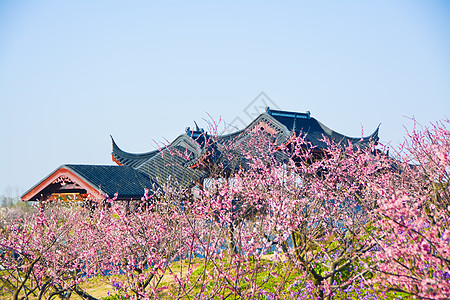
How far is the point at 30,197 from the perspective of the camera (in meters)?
16.6

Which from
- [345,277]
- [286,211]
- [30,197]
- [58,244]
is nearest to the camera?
[286,211]

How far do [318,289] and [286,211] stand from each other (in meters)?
1.66

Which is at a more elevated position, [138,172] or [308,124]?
[308,124]

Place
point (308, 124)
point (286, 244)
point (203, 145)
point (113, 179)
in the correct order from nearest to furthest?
point (286, 244), point (113, 179), point (203, 145), point (308, 124)

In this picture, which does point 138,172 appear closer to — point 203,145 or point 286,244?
point 203,145

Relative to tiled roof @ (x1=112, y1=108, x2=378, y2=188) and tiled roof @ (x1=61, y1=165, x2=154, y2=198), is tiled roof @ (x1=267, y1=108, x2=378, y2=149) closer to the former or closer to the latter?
tiled roof @ (x1=112, y1=108, x2=378, y2=188)

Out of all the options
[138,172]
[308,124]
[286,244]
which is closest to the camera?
[286,244]

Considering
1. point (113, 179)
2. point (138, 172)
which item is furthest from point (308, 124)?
point (113, 179)

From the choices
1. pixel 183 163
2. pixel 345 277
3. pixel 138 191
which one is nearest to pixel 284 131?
pixel 183 163

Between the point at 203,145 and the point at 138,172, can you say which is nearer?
the point at 138,172

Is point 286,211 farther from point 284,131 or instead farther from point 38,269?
point 284,131

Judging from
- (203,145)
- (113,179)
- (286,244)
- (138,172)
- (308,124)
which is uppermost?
(308,124)

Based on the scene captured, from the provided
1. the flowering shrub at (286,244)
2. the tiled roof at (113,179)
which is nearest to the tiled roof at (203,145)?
the tiled roof at (113,179)

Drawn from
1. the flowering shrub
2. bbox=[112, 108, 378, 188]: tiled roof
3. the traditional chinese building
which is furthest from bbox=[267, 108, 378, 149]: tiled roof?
the flowering shrub
